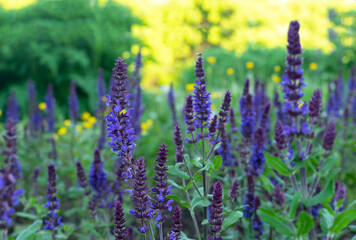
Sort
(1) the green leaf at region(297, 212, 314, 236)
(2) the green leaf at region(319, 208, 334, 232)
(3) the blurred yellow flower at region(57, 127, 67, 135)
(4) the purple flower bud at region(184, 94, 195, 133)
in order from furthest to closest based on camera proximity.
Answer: (3) the blurred yellow flower at region(57, 127, 67, 135) → (2) the green leaf at region(319, 208, 334, 232) → (4) the purple flower bud at region(184, 94, 195, 133) → (1) the green leaf at region(297, 212, 314, 236)

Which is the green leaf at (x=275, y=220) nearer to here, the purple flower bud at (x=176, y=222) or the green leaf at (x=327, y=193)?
the green leaf at (x=327, y=193)

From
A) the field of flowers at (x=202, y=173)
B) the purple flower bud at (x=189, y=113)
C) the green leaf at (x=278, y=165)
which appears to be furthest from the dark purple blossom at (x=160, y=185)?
the green leaf at (x=278, y=165)

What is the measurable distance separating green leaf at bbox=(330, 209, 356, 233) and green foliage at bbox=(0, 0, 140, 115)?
26.5 ft

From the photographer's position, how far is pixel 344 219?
2.04 metres

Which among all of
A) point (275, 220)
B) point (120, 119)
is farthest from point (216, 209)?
point (120, 119)

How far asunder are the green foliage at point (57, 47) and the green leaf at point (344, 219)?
807 centimetres

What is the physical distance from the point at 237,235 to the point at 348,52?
12.2 meters

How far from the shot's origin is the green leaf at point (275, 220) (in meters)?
1.98

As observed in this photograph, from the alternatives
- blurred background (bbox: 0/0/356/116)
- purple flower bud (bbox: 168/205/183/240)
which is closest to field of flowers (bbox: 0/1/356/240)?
purple flower bud (bbox: 168/205/183/240)

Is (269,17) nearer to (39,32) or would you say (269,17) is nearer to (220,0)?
(220,0)

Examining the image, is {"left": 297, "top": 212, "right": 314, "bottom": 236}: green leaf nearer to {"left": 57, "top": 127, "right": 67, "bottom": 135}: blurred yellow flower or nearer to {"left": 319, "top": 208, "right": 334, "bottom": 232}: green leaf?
{"left": 319, "top": 208, "right": 334, "bottom": 232}: green leaf

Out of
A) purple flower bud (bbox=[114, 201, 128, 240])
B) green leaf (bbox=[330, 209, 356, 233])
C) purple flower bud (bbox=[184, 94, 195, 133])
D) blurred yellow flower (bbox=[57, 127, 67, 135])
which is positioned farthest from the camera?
blurred yellow flower (bbox=[57, 127, 67, 135])

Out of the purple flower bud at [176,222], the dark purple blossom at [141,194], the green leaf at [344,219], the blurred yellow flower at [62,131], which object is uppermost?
the blurred yellow flower at [62,131]

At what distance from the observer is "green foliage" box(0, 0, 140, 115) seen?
9.48 metres
